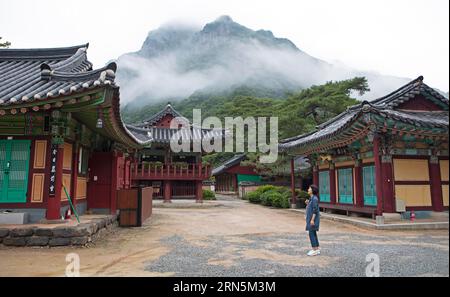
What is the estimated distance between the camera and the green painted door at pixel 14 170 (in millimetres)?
9344

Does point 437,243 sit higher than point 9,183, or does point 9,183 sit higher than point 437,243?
point 9,183

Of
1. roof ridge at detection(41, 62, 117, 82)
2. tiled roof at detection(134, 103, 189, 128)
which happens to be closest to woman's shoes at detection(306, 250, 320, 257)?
roof ridge at detection(41, 62, 117, 82)

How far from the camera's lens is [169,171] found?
27.7 meters

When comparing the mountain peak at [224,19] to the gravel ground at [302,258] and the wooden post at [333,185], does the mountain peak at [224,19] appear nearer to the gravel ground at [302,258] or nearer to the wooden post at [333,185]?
the wooden post at [333,185]

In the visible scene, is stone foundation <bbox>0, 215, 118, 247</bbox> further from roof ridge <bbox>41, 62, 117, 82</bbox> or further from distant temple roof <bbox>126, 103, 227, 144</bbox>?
distant temple roof <bbox>126, 103, 227, 144</bbox>

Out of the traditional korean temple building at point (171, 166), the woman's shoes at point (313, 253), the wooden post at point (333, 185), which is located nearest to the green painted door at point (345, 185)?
the wooden post at point (333, 185)

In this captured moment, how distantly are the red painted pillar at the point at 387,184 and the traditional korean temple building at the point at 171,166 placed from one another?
17105 millimetres

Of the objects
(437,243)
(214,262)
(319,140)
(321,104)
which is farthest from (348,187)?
(321,104)

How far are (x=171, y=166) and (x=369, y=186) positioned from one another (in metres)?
→ 17.7

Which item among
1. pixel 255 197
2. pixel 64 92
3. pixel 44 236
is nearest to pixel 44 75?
pixel 64 92

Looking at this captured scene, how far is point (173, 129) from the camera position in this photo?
108 ft

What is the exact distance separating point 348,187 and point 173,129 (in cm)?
2093

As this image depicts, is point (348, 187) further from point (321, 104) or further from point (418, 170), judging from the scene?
point (321, 104)

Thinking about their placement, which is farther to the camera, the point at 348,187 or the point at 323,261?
the point at 348,187
